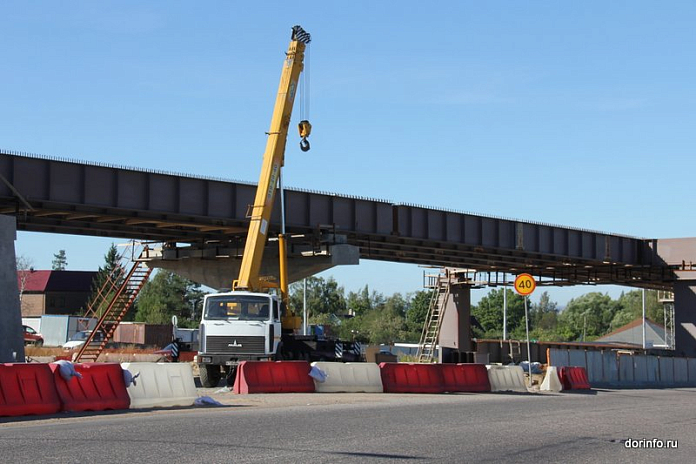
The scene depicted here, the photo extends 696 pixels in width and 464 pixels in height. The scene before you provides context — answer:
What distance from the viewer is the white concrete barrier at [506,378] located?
29.1 metres

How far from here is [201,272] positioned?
46.2 m

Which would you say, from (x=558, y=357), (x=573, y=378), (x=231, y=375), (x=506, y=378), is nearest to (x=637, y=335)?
(x=558, y=357)

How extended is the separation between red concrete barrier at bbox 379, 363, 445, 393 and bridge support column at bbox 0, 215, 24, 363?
1134 centimetres

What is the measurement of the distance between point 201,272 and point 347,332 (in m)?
66.3

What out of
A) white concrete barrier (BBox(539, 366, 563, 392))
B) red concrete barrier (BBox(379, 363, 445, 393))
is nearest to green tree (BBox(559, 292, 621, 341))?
white concrete barrier (BBox(539, 366, 563, 392))

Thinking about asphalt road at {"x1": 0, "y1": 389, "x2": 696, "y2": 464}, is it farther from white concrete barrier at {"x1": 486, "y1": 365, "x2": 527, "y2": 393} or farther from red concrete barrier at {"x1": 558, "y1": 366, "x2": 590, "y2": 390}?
red concrete barrier at {"x1": 558, "y1": 366, "x2": 590, "y2": 390}

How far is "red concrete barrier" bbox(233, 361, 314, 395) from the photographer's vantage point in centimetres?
2365

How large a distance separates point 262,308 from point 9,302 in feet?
26.5

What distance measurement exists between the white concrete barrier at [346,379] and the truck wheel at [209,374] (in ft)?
15.5

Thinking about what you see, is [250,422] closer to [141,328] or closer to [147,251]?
[147,251]

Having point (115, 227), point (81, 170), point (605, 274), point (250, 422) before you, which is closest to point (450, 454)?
point (250, 422)

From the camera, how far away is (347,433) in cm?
1441

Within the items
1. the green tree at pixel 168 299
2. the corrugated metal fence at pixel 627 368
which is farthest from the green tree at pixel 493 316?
the corrugated metal fence at pixel 627 368

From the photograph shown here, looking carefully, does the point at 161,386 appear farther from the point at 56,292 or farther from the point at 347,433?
the point at 56,292
